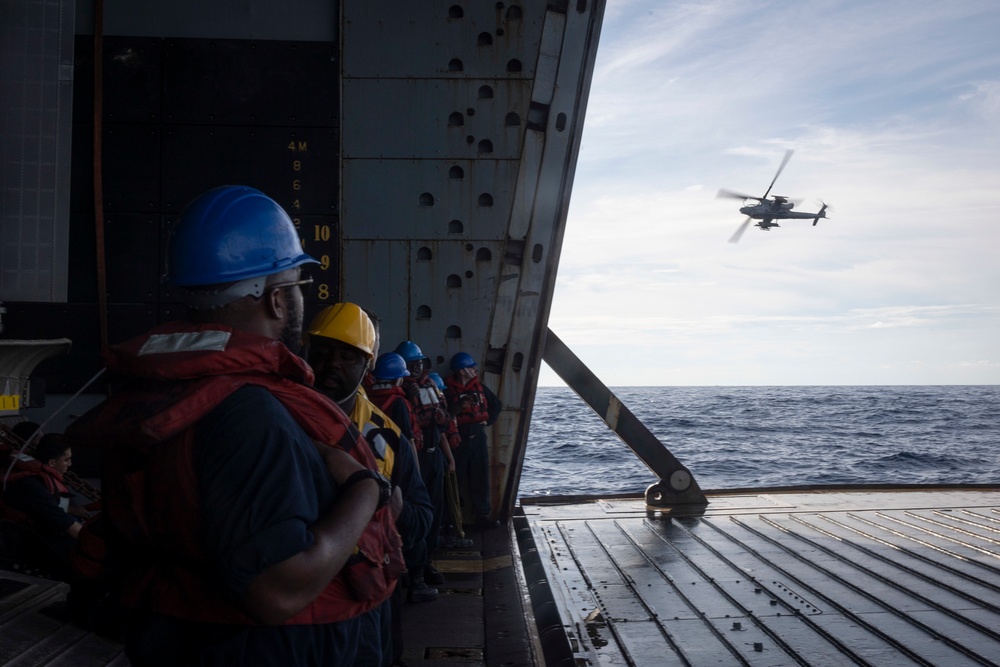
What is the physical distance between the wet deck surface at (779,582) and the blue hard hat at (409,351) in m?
2.11

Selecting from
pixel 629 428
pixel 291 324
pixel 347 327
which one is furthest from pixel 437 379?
pixel 291 324

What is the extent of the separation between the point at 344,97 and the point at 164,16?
1.71m

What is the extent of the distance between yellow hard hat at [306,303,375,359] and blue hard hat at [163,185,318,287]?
2.20m

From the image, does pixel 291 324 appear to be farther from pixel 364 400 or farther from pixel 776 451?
pixel 776 451

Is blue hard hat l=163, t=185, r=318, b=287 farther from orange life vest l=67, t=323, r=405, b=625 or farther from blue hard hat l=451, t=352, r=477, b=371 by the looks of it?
blue hard hat l=451, t=352, r=477, b=371

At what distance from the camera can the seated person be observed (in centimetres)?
543

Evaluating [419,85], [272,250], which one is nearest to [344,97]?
[419,85]

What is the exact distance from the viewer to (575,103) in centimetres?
836

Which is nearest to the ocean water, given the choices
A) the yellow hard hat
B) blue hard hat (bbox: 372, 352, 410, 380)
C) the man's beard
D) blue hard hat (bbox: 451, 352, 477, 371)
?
blue hard hat (bbox: 451, 352, 477, 371)

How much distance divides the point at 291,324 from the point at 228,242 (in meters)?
0.21

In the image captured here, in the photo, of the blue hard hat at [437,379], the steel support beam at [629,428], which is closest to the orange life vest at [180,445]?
the blue hard hat at [437,379]

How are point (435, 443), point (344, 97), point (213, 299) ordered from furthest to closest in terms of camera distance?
point (344, 97) < point (435, 443) < point (213, 299)

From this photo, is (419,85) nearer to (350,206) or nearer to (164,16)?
(350,206)

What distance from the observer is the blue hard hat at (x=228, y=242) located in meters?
1.73
